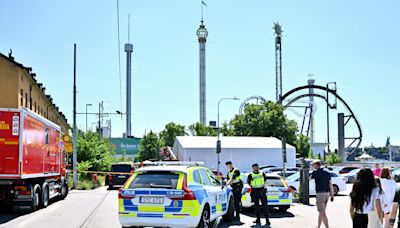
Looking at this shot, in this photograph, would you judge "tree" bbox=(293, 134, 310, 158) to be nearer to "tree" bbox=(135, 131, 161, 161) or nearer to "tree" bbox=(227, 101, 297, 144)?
"tree" bbox=(227, 101, 297, 144)

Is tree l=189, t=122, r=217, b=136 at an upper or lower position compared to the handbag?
upper

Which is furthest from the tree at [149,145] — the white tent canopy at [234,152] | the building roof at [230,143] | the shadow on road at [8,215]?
the shadow on road at [8,215]

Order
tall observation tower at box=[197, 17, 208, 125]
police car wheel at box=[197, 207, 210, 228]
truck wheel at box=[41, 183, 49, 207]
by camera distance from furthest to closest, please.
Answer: tall observation tower at box=[197, 17, 208, 125] → truck wheel at box=[41, 183, 49, 207] → police car wheel at box=[197, 207, 210, 228]

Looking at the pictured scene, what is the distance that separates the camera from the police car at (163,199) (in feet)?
33.2

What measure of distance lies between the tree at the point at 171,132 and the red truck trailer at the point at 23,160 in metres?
85.8

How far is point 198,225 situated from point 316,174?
3467 millimetres

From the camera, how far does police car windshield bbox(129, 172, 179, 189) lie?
1036 cm

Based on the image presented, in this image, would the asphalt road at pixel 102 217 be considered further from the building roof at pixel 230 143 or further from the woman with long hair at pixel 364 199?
the building roof at pixel 230 143

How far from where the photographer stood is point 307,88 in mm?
80875

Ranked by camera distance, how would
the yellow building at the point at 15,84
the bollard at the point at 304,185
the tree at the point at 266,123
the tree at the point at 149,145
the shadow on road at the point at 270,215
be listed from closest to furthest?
the shadow on road at the point at 270,215, the bollard at the point at 304,185, the yellow building at the point at 15,84, the tree at the point at 266,123, the tree at the point at 149,145

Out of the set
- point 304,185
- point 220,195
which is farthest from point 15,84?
point 220,195

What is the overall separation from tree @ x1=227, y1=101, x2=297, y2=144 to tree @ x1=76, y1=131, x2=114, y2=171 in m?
31.2

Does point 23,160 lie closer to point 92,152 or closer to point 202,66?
point 92,152

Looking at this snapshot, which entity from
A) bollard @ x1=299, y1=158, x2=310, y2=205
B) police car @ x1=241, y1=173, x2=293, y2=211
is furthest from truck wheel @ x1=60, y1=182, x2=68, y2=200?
bollard @ x1=299, y1=158, x2=310, y2=205
